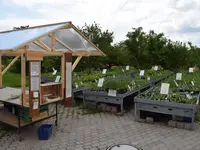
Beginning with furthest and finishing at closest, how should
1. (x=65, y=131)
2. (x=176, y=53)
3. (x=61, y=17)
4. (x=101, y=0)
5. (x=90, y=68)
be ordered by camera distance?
(x=90, y=68) < (x=176, y=53) < (x=61, y=17) < (x=101, y=0) < (x=65, y=131)

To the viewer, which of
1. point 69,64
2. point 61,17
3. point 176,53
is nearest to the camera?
point 69,64

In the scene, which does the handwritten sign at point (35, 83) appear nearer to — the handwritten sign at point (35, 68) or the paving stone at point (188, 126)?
the handwritten sign at point (35, 68)

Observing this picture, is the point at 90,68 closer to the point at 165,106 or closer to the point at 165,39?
the point at 165,39

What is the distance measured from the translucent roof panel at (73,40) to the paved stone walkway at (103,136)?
2.44 m

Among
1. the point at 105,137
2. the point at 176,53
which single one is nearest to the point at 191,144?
the point at 105,137

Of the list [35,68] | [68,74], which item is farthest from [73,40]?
[35,68]

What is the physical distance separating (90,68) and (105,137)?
8262 mm

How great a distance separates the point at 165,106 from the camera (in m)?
4.96

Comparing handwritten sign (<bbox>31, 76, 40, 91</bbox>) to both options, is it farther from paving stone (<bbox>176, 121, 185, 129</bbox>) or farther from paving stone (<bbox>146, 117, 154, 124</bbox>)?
paving stone (<bbox>176, 121, 185, 129</bbox>)

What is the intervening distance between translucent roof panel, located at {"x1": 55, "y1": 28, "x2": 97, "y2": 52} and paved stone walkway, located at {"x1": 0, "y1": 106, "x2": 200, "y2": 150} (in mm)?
2437

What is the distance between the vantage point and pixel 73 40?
6102mm

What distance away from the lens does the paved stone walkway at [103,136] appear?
3.94m

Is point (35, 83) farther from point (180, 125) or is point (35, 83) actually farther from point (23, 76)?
point (180, 125)

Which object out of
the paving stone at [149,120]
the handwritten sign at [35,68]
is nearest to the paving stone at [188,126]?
the paving stone at [149,120]
